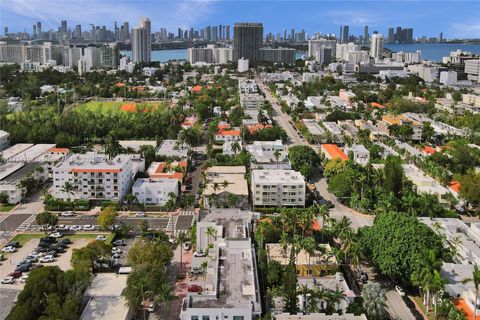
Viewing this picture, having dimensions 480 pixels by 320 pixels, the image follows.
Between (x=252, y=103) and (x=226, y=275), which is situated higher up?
(x=252, y=103)

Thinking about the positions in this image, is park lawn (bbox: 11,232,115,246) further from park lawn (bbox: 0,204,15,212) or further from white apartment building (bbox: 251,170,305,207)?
white apartment building (bbox: 251,170,305,207)

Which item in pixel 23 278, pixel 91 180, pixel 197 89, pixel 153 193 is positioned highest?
pixel 197 89

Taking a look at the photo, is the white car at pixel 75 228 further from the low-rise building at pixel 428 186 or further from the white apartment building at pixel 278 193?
the low-rise building at pixel 428 186

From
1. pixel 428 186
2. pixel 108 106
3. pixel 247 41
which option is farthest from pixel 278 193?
pixel 247 41

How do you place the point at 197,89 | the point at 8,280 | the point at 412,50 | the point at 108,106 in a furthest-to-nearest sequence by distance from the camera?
the point at 412,50 < the point at 197,89 < the point at 108,106 < the point at 8,280

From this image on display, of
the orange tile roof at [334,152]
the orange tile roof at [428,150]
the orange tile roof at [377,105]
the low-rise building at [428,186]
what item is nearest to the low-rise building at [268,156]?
the orange tile roof at [334,152]

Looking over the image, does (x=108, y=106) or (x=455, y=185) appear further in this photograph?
(x=108, y=106)

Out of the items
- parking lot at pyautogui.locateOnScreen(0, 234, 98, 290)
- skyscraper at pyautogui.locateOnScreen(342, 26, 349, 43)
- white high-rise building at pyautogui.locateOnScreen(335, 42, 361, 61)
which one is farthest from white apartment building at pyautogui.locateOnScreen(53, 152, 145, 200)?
skyscraper at pyautogui.locateOnScreen(342, 26, 349, 43)

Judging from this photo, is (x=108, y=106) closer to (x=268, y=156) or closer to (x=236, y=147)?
(x=236, y=147)
